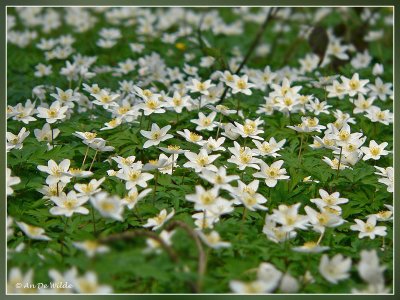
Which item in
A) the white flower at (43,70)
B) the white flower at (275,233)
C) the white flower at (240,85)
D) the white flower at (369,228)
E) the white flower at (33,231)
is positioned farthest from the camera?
the white flower at (43,70)

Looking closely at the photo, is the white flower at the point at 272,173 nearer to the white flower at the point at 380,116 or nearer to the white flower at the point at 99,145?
the white flower at the point at 99,145

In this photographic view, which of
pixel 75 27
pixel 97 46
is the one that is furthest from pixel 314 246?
pixel 75 27

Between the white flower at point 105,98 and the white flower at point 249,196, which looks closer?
the white flower at point 249,196

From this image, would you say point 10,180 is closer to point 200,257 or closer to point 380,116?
Result: point 200,257

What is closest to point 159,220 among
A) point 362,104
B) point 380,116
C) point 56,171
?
point 56,171

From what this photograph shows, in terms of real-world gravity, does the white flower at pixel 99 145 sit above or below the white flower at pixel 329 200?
above

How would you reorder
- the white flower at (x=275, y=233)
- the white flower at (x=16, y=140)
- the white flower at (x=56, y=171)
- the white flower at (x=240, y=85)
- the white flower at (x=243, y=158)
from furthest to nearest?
the white flower at (x=240, y=85)
the white flower at (x=16, y=140)
the white flower at (x=243, y=158)
the white flower at (x=56, y=171)
the white flower at (x=275, y=233)

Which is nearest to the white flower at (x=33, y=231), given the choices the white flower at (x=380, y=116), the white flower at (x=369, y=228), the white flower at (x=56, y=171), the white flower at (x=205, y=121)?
the white flower at (x=56, y=171)

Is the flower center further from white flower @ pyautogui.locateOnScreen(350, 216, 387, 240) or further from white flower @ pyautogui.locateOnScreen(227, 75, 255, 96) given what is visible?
white flower @ pyautogui.locateOnScreen(227, 75, 255, 96)
